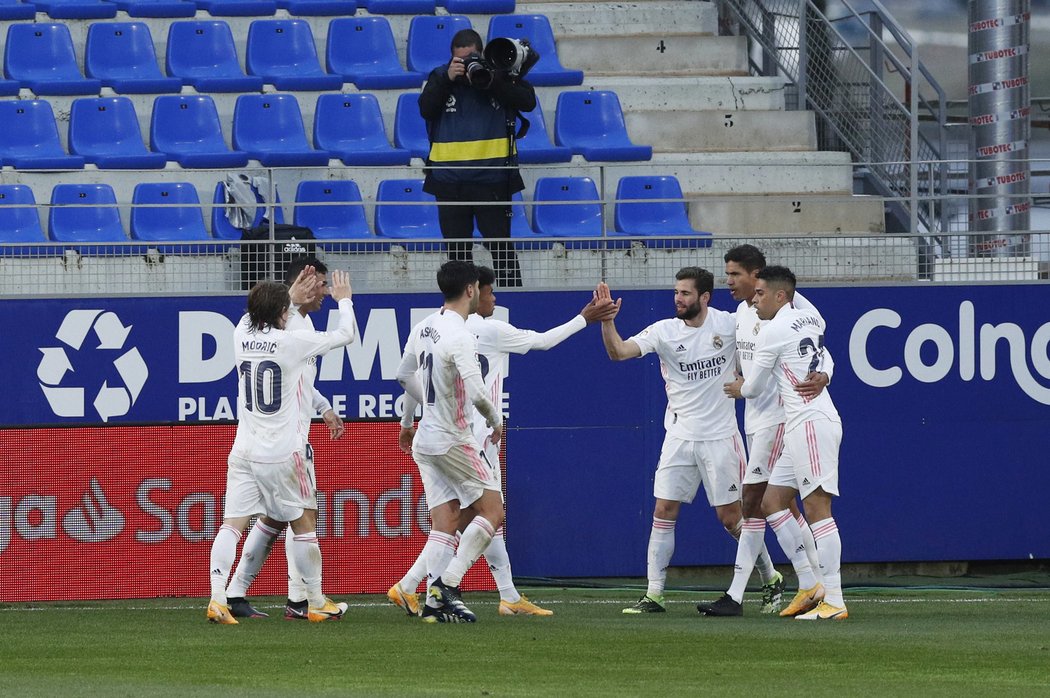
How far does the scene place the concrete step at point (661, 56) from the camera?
17.2m

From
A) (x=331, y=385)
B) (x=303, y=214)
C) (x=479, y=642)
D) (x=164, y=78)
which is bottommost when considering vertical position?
(x=479, y=642)

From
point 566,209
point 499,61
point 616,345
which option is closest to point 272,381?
point 616,345

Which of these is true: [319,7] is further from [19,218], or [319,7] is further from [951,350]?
[951,350]

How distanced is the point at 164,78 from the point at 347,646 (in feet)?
31.6

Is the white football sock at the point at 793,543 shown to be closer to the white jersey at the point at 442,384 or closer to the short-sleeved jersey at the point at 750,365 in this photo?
the short-sleeved jersey at the point at 750,365

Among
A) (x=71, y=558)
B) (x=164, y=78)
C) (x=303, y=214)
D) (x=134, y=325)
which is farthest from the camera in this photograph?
(x=164, y=78)

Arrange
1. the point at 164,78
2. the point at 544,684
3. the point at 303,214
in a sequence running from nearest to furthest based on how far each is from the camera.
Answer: the point at 544,684, the point at 303,214, the point at 164,78

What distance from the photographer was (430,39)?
16922mm

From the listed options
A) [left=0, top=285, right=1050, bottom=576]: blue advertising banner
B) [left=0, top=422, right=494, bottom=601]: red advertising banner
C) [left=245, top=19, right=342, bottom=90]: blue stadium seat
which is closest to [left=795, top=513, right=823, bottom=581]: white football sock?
[left=0, top=422, right=494, bottom=601]: red advertising banner

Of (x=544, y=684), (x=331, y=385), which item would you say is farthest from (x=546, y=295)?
(x=544, y=684)

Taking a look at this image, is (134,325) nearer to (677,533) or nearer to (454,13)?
(677,533)

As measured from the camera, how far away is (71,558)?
11.0 meters

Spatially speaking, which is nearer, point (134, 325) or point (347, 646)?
point (347, 646)

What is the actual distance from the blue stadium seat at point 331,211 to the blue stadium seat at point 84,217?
5.19 ft
